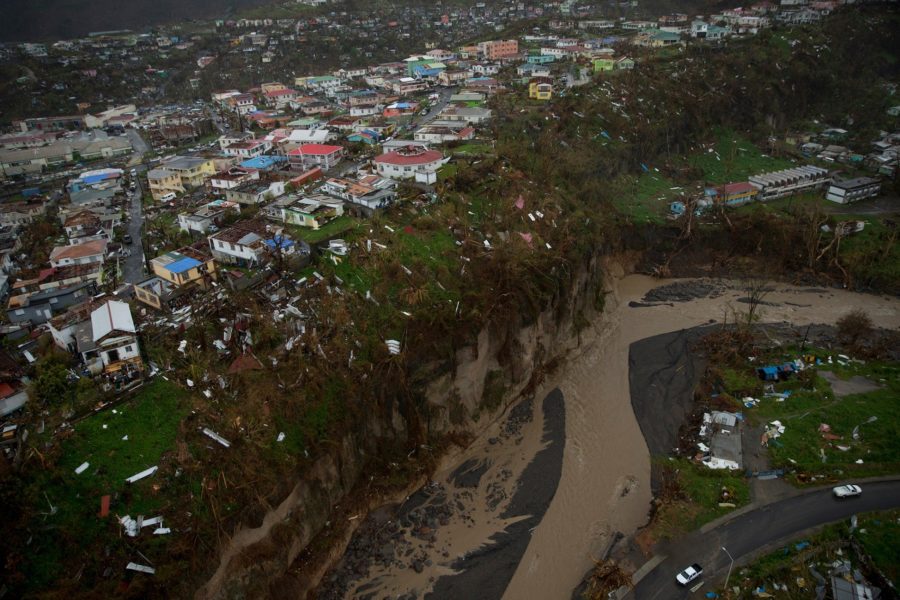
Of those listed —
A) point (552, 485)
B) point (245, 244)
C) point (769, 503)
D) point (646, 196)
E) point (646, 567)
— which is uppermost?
point (245, 244)

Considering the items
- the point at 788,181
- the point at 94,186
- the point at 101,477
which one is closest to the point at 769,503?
the point at 101,477

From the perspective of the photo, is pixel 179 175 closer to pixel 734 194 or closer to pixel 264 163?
pixel 264 163

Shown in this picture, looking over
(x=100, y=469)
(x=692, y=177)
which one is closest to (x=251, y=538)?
(x=100, y=469)

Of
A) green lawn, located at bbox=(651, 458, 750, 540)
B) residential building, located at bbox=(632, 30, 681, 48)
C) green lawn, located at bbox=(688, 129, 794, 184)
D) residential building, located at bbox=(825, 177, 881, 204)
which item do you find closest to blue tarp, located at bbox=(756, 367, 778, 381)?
green lawn, located at bbox=(651, 458, 750, 540)

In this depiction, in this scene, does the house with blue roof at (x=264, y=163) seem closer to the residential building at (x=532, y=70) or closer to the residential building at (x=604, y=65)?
the residential building at (x=532, y=70)

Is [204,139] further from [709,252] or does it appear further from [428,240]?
[709,252]

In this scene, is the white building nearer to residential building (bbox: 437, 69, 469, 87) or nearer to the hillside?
residential building (bbox: 437, 69, 469, 87)
